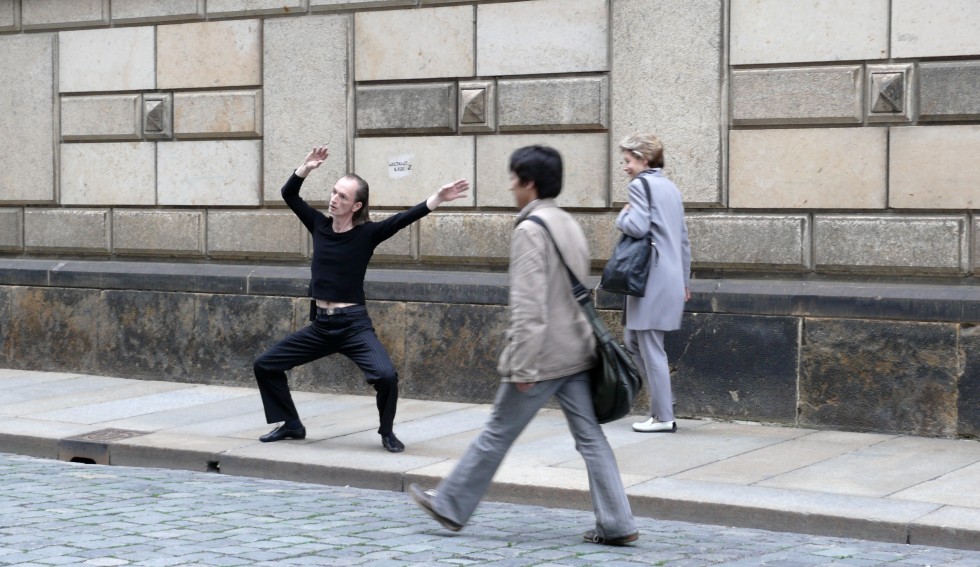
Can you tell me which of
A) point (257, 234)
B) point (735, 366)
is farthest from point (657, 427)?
point (257, 234)

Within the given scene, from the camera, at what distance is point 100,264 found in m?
11.7

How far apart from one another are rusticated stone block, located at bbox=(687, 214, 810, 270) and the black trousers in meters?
2.28

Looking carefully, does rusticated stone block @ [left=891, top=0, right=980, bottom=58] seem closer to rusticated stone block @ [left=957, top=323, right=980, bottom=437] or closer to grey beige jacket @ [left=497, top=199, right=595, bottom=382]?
rusticated stone block @ [left=957, top=323, right=980, bottom=437]

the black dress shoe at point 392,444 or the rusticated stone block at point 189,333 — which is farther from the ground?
the rusticated stone block at point 189,333

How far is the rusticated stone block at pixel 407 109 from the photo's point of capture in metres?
10.2

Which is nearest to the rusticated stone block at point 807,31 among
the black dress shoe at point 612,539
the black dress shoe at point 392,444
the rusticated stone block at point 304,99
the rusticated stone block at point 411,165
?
the rusticated stone block at point 411,165

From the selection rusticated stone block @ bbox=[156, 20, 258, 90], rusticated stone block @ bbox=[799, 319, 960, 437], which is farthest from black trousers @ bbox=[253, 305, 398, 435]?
rusticated stone block @ bbox=[156, 20, 258, 90]

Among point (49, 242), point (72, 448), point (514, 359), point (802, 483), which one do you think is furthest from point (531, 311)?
point (49, 242)

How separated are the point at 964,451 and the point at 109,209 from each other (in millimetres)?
6861

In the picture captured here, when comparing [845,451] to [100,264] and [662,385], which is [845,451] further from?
[100,264]

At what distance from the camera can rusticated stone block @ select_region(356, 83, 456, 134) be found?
33.5 feet

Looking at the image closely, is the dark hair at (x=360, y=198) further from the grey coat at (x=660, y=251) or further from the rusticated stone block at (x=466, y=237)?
the rusticated stone block at (x=466, y=237)

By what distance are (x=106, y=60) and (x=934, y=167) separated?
645 cm

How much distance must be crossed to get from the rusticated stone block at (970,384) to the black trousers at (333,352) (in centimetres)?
311
